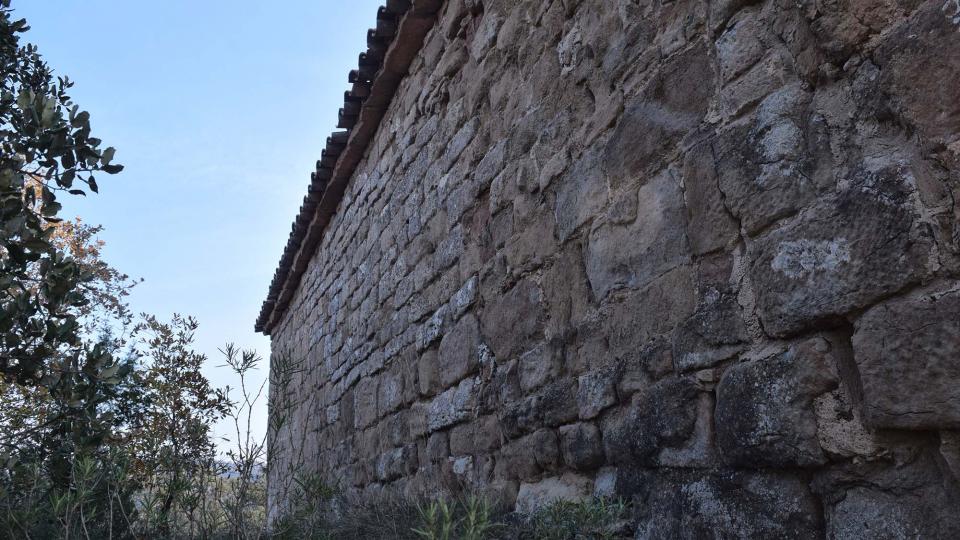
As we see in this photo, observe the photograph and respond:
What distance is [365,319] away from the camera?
4680 mm

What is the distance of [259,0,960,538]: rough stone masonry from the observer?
4.04 ft

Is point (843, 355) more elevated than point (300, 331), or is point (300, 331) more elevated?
point (300, 331)

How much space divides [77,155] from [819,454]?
113 inches

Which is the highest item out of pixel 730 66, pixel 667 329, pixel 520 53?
pixel 520 53

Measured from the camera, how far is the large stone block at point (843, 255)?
48.5 inches

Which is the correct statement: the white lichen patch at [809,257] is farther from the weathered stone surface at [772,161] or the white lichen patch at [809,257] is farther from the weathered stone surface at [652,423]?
the weathered stone surface at [652,423]

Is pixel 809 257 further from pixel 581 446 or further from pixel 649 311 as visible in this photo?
pixel 581 446

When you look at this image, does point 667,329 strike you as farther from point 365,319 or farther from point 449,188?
point 365,319

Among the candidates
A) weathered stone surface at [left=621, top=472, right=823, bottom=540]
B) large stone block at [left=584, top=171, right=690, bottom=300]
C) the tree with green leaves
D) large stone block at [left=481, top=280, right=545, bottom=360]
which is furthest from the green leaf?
weathered stone surface at [left=621, top=472, right=823, bottom=540]

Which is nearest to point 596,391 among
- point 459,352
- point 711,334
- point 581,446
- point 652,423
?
point 581,446

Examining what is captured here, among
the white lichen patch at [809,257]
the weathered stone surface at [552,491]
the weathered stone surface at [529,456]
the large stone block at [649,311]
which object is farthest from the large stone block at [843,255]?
the weathered stone surface at [529,456]

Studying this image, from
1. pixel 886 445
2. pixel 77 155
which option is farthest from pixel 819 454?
pixel 77 155

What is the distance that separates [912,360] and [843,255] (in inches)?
9.1

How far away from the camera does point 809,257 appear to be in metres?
1.40
